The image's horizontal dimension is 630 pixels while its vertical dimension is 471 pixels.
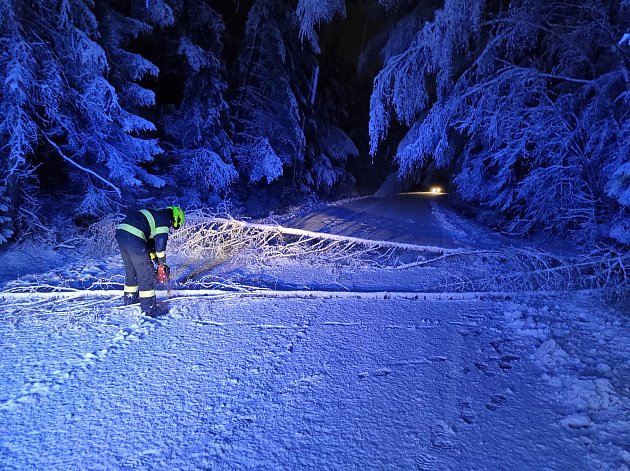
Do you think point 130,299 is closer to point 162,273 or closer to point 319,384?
point 162,273

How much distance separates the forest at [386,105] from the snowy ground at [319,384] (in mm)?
2945

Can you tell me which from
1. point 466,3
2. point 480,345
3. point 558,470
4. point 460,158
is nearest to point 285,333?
point 480,345

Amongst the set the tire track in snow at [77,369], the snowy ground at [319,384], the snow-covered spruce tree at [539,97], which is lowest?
the snowy ground at [319,384]

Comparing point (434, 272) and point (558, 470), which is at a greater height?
point (434, 272)

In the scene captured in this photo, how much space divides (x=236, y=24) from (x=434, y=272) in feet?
43.8

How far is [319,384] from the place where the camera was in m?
2.88

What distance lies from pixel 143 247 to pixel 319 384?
117 inches

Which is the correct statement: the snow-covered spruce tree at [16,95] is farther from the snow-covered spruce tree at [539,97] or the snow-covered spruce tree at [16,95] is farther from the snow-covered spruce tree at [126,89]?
the snow-covered spruce tree at [539,97]

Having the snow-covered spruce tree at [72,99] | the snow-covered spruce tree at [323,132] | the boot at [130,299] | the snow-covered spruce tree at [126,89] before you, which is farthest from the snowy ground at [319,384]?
the snow-covered spruce tree at [323,132]

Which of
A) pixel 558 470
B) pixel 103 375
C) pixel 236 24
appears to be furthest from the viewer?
pixel 236 24

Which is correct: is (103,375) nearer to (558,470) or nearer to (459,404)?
(459,404)

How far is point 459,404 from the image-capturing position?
8.55 feet

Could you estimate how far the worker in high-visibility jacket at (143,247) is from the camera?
4.26 meters

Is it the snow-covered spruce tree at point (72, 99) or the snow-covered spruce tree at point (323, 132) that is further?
the snow-covered spruce tree at point (323, 132)
